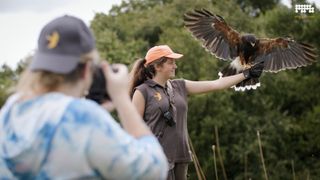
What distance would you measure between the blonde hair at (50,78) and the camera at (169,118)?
368 cm

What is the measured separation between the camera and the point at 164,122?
671cm

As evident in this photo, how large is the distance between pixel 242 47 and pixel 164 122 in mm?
2141

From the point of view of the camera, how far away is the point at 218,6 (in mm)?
38438

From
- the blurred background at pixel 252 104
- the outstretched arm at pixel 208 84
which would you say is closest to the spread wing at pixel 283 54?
the outstretched arm at pixel 208 84

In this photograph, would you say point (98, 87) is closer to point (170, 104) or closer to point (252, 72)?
point (170, 104)

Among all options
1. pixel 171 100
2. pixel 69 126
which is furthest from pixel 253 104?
pixel 69 126

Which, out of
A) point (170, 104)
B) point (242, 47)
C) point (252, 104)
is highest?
point (242, 47)

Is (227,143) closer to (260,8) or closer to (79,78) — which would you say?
(260,8)

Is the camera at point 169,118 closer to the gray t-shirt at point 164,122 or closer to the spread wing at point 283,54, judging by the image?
the gray t-shirt at point 164,122

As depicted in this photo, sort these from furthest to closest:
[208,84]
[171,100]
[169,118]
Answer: [208,84] → [171,100] → [169,118]

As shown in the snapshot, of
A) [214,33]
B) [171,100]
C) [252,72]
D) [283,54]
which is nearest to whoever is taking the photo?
[171,100]

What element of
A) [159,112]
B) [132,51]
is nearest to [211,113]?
[132,51]

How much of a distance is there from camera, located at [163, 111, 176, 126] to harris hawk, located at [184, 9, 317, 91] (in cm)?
181

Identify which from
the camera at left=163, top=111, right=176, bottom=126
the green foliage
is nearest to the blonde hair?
the camera at left=163, top=111, right=176, bottom=126
